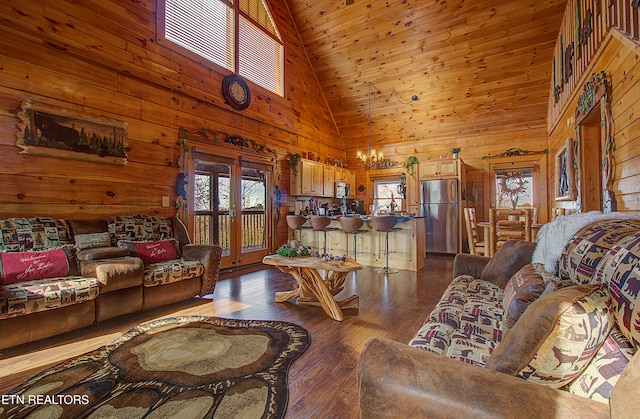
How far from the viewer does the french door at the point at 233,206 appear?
15.9 feet

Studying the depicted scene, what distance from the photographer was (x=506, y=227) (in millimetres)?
4395

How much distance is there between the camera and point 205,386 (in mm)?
1753

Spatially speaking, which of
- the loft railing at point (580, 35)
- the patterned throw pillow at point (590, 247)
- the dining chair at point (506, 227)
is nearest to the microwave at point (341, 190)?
the dining chair at point (506, 227)

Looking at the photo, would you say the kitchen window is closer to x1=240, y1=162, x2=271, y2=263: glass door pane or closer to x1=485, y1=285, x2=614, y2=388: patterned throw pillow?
x1=240, y1=162, x2=271, y2=263: glass door pane

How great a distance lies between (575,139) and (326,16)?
16.3 ft

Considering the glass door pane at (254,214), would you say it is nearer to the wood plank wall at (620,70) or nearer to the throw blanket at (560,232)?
the throw blanket at (560,232)

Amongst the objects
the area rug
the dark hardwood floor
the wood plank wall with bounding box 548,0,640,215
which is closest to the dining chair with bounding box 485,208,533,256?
the dark hardwood floor

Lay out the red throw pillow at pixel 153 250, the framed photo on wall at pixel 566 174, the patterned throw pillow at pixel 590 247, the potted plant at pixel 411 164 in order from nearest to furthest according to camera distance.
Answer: the patterned throw pillow at pixel 590 247
the red throw pillow at pixel 153 250
the framed photo on wall at pixel 566 174
the potted plant at pixel 411 164

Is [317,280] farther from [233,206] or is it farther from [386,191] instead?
[386,191]

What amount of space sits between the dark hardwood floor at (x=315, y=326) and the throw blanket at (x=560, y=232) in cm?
119

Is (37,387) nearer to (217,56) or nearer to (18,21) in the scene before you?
(18,21)

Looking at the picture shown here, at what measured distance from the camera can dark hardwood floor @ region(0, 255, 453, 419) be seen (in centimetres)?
175

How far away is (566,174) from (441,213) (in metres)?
2.66

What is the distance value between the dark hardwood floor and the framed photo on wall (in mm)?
2106
